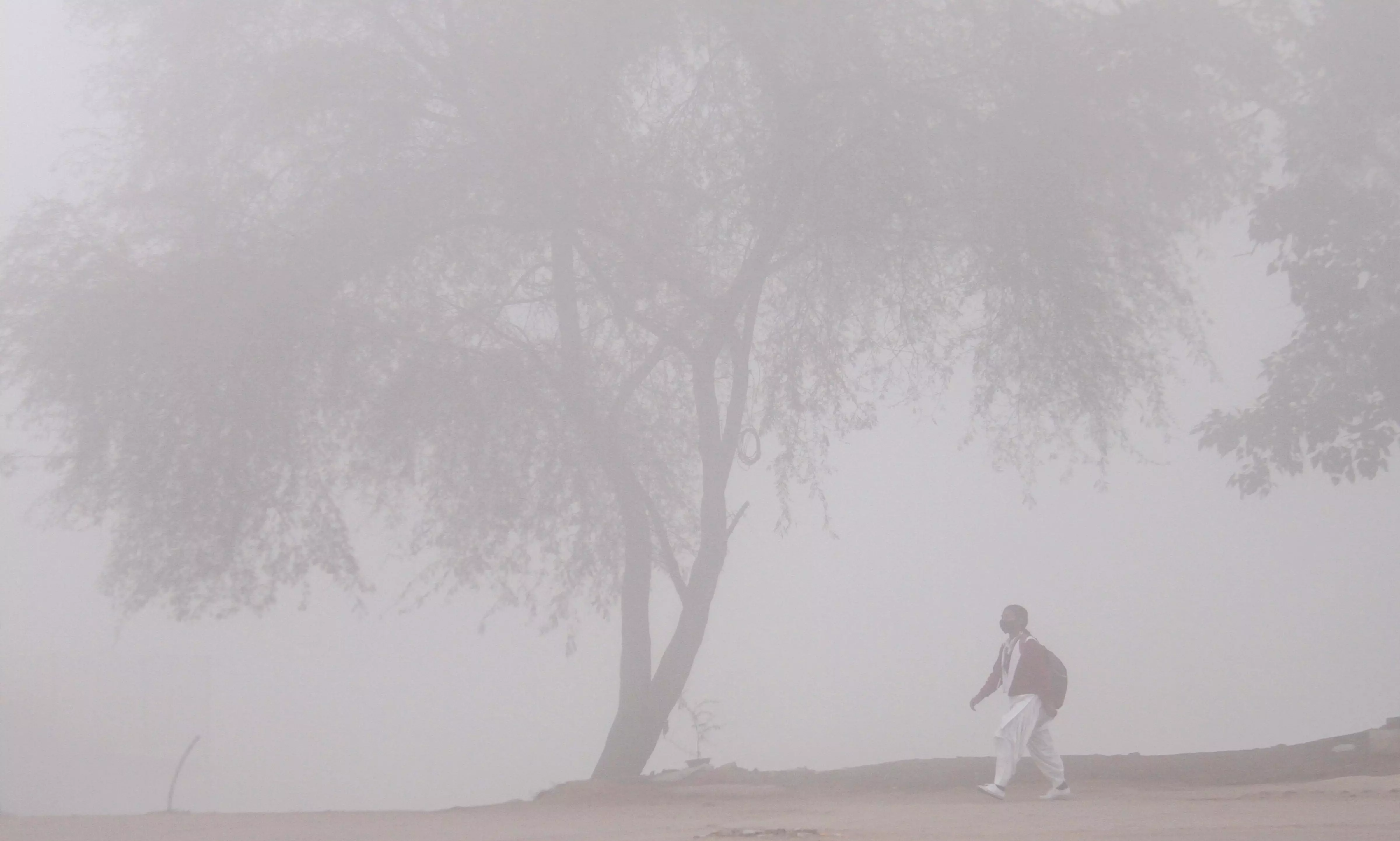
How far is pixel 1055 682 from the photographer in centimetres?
825

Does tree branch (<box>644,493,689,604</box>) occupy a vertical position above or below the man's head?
above

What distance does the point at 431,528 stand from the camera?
10.2 metres

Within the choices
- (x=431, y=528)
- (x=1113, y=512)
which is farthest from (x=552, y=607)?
(x=1113, y=512)

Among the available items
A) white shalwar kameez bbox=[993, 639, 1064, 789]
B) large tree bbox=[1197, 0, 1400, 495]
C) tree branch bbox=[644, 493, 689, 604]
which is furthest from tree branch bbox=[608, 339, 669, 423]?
large tree bbox=[1197, 0, 1400, 495]

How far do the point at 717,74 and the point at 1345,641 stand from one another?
642 centimetres

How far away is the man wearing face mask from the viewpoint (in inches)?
316

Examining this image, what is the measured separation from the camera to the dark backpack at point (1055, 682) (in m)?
8.12

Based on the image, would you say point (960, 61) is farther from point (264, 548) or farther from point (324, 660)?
point (324, 660)

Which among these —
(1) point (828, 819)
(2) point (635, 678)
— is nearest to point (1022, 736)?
(1) point (828, 819)

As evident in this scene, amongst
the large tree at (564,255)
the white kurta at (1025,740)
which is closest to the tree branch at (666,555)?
the large tree at (564,255)

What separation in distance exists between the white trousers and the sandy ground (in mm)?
204

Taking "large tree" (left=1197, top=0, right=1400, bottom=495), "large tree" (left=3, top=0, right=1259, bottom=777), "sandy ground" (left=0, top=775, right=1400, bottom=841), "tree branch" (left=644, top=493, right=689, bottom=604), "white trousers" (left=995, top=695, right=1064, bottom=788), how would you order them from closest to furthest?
1. "sandy ground" (left=0, top=775, right=1400, bottom=841)
2. "white trousers" (left=995, top=695, right=1064, bottom=788)
3. "large tree" (left=3, top=0, right=1259, bottom=777)
4. "tree branch" (left=644, top=493, right=689, bottom=604)
5. "large tree" (left=1197, top=0, right=1400, bottom=495)

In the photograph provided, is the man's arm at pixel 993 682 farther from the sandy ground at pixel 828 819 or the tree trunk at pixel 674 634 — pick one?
the tree trunk at pixel 674 634

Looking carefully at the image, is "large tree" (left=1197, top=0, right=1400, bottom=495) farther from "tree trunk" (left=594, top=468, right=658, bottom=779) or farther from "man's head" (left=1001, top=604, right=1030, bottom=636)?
"tree trunk" (left=594, top=468, right=658, bottom=779)
